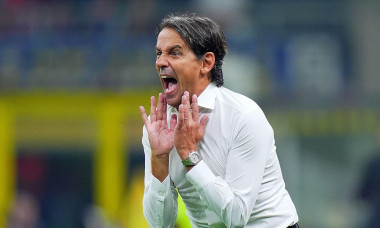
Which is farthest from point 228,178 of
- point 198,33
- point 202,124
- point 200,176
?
point 198,33

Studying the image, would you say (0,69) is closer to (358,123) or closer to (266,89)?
(266,89)

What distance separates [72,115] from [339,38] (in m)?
3.84

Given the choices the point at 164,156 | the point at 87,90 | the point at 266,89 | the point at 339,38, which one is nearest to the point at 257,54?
the point at 266,89

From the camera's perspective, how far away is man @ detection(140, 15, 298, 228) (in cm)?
441

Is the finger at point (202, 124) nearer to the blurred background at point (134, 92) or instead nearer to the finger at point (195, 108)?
the finger at point (195, 108)

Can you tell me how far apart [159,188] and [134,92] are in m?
9.39

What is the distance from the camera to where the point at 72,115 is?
1430 centimetres

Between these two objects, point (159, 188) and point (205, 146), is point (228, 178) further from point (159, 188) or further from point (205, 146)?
point (159, 188)

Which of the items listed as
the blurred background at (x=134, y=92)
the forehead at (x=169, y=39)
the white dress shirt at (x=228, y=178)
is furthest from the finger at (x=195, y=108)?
the blurred background at (x=134, y=92)

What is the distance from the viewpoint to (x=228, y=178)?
4461mm

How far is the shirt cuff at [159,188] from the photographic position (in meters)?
4.59

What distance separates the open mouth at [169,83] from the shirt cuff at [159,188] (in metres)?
0.39

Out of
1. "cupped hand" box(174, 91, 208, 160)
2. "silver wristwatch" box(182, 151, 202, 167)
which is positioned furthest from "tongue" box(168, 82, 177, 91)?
"silver wristwatch" box(182, 151, 202, 167)

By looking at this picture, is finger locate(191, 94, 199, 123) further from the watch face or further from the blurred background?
the blurred background
